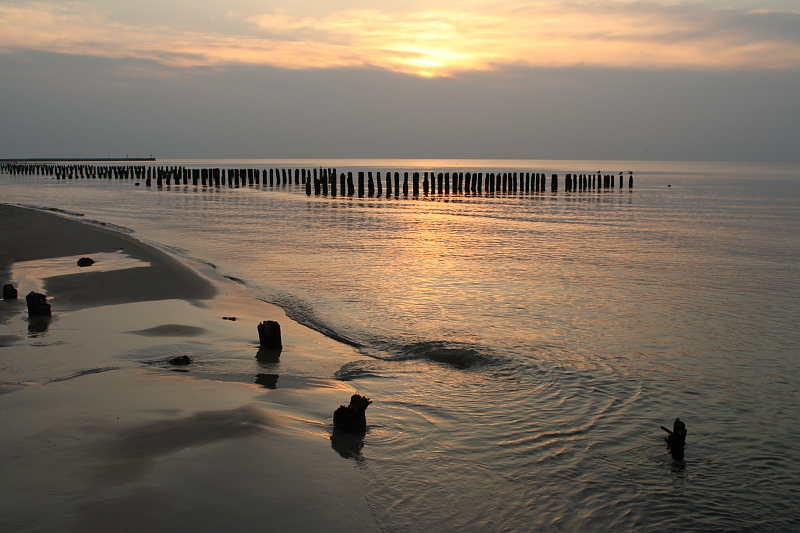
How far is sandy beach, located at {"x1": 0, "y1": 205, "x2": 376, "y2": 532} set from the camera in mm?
3766

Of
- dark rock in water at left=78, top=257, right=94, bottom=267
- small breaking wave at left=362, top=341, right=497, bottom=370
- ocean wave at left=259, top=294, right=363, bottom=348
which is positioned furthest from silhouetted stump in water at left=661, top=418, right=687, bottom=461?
dark rock in water at left=78, top=257, right=94, bottom=267

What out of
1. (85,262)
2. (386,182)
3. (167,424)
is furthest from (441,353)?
(386,182)

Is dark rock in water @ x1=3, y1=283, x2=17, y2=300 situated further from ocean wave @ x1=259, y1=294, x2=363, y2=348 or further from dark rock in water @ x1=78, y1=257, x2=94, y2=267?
ocean wave @ x1=259, y1=294, x2=363, y2=348

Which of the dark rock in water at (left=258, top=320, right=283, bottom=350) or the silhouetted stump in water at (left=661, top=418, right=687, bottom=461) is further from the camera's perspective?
the dark rock in water at (left=258, top=320, right=283, bottom=350)

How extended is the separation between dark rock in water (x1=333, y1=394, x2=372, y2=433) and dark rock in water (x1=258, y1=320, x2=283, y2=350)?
2.47 m

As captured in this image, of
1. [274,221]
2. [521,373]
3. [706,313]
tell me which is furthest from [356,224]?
[521,373]

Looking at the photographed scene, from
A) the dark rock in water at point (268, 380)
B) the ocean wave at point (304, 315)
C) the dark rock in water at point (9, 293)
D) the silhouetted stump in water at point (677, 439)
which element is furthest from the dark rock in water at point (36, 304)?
the silhouetted stump in water at point (677, 439)

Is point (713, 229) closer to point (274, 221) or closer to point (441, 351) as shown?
point (274, 221)

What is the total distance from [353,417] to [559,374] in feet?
9.16

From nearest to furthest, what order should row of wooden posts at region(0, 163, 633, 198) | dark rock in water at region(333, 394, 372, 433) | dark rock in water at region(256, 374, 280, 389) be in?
dark rock in water at region(333, 394, 372, 433)
dark rock in water at region(256, 374, 280, 389)
row of wooden posts at region(0, 163, 633, 198)

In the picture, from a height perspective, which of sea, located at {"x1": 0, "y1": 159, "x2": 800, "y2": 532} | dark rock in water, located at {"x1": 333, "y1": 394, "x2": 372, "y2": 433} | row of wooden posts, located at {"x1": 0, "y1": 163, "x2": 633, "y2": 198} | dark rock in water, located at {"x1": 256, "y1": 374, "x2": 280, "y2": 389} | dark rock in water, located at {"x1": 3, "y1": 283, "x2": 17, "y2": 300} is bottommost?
sea, located at {"x1": 0, "y1": 159, "x2": 800, "y2": 532}

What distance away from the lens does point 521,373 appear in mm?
6969

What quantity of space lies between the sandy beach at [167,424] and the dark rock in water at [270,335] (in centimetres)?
16

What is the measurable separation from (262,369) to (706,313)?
702 centimetres
